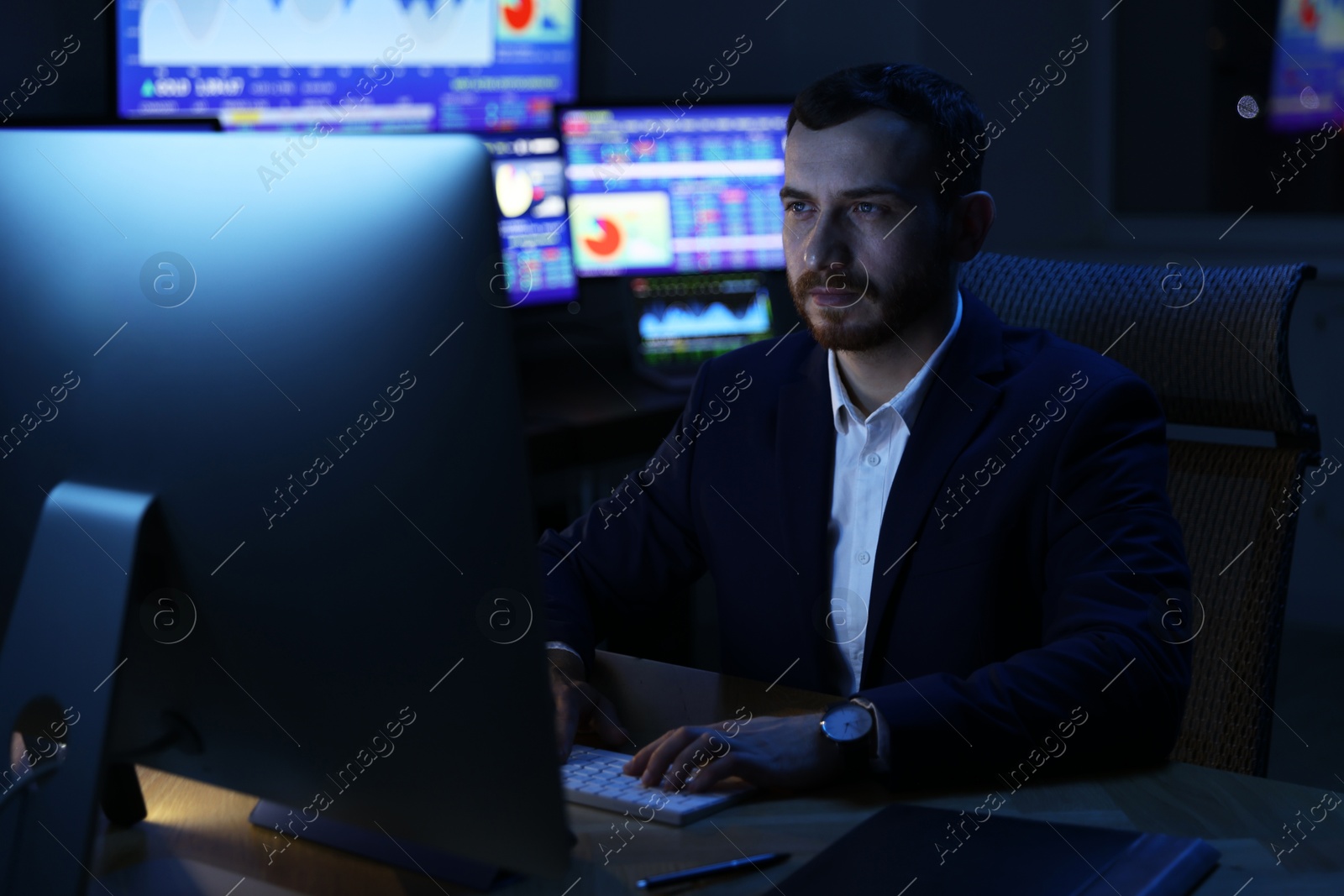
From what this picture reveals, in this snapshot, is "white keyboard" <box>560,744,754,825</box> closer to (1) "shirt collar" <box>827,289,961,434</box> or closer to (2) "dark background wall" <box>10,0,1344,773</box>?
(1) "shirt collar" <box>827,289,961,434</box>

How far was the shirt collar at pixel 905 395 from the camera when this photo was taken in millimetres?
1411

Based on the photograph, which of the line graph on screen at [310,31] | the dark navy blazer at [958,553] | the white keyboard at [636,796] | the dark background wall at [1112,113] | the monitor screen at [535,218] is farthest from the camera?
the dark background wall at [1112,113]

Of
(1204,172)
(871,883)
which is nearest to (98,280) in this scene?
(871,883)

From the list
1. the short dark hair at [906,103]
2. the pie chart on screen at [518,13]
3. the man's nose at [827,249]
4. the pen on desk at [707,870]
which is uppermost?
the pie chart on screen at [518,13]

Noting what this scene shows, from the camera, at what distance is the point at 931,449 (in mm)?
1352

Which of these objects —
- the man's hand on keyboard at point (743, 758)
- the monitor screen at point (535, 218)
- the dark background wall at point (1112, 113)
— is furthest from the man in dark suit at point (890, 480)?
the dark background wall at point (1112, 113)

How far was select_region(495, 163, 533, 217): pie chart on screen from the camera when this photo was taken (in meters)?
2.72

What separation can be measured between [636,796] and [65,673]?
0.42m

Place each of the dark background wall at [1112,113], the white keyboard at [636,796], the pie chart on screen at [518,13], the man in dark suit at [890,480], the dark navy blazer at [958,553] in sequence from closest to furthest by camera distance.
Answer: the white keyboard at [636,796]
the dark navy blazer at [958,553]
the man in dark suit at [890,480]
the pie chart on screen at [518,13]
the dark background wall at [1112,113]

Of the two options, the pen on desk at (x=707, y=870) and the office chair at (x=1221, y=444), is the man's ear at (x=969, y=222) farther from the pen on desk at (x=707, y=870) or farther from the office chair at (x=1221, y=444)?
the pen on desk at (x=707, y=870)

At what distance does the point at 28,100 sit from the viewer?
94.1 inches

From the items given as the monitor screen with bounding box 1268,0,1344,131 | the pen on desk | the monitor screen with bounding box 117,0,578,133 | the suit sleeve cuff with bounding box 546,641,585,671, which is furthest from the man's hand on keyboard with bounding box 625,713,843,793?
the monitor screen with bounding box 1268,0,1344,131

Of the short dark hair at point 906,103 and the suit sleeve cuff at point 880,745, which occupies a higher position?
the short dark hair at point 906,103

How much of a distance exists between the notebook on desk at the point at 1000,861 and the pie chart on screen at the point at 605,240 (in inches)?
79.1
